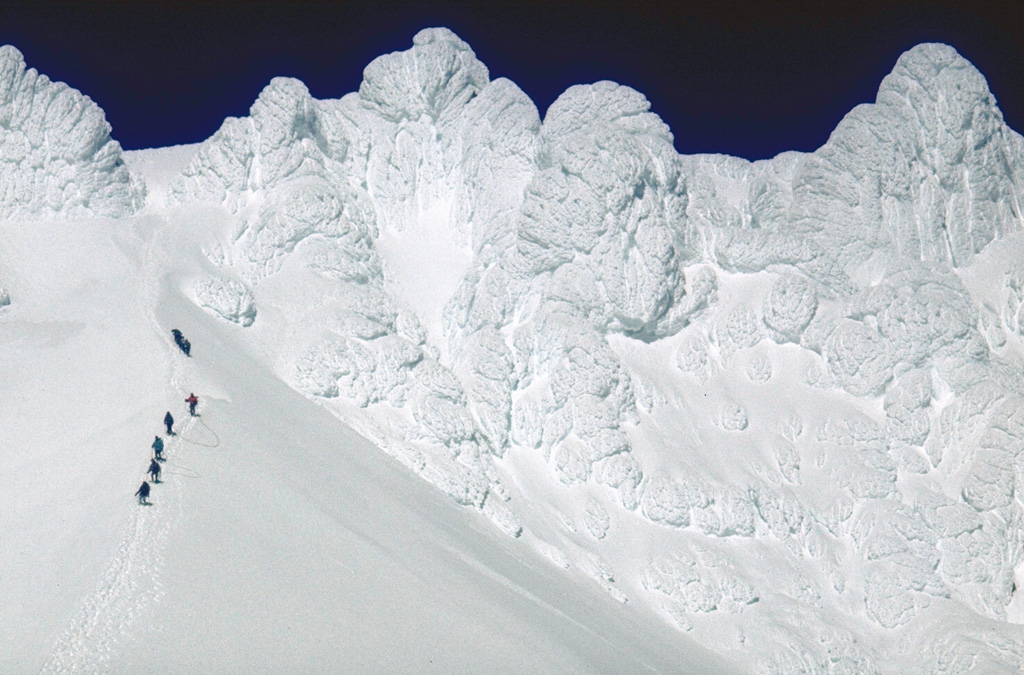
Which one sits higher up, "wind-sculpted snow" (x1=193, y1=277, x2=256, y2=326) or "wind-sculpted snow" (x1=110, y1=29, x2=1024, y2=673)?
"wind-sculpted snow" (x1=110, y1=29, x2=1024, y2=673)

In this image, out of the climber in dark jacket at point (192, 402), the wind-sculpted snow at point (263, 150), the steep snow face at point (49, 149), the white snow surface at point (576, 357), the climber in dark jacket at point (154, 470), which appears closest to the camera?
the climber in dark jacket at point (154, 470)

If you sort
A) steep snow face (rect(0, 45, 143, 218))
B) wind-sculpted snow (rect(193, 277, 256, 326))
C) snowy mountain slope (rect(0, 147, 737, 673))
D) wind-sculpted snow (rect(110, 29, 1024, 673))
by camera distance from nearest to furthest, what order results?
snowy mountain slope (rect(0, 147, 737, 673)) → wind-sculpted snow (rect(110, 29, 1024, 673)) → wind-sculpted snow (rect(193, 277, 256, 326)) → steep snow face (rect(0, 45, 143, 218))

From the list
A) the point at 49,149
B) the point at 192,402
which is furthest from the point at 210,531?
the point at 49,149

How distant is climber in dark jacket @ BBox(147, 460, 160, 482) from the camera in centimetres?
5694

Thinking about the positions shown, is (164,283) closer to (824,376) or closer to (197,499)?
(197,499)

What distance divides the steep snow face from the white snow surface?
0.35m

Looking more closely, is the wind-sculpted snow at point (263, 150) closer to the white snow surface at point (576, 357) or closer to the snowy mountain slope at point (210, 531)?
the white snow surface at point (576, 357)

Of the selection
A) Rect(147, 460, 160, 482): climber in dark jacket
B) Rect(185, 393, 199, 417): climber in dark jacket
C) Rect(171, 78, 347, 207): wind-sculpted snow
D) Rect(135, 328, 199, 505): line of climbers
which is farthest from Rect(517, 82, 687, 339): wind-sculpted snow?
Rect(147, 460, 160, 482): climber in dark jacket

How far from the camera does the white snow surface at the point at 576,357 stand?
68.1m

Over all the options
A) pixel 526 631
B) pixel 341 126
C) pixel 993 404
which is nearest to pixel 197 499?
pixel 526 631

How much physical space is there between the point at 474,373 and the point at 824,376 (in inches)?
739

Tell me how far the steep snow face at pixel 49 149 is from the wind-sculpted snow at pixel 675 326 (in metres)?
4.45

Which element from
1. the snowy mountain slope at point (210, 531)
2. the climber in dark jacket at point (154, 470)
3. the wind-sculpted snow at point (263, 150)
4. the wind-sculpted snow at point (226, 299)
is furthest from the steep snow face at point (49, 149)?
the climber in dark jacket at point (154, 470)

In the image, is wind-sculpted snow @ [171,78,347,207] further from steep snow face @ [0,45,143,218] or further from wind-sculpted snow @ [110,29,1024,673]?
steep snow face @ [0,45,143,218]
